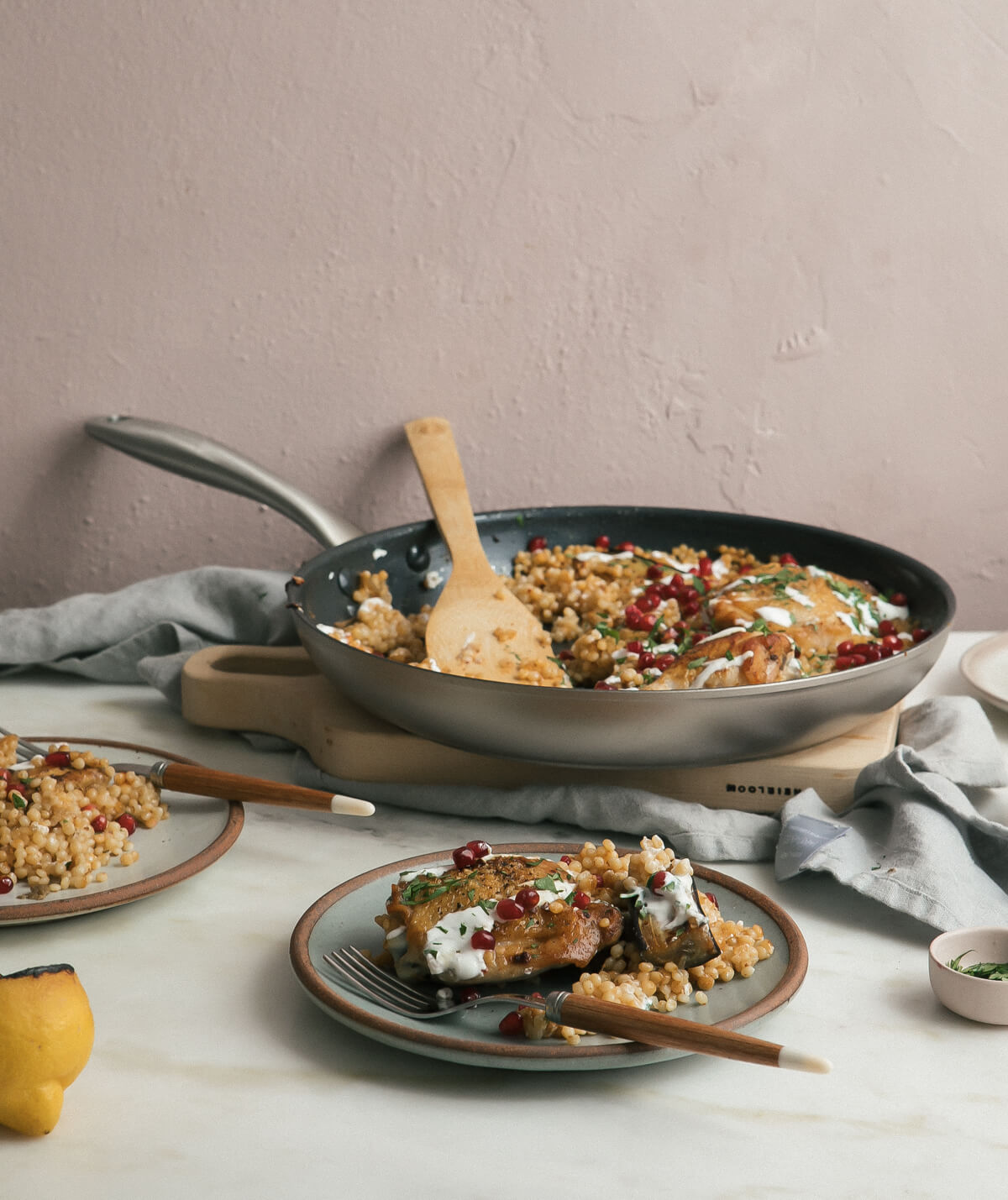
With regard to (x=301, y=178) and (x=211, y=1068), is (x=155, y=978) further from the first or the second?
(x=301, y=178)

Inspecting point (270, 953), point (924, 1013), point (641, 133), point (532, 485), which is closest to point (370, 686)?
point (270, 953)

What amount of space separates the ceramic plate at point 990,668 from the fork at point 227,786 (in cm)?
90

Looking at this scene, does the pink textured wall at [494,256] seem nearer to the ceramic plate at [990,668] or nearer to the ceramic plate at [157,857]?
the ceramic plate at [990,668]

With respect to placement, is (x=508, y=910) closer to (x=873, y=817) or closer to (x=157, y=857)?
(x=157, y=857)

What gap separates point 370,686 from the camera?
1.39m

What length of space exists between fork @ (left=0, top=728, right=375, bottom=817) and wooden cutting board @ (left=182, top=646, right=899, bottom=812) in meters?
0.17

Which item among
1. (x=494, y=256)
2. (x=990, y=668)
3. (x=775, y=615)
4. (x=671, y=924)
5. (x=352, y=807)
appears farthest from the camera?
(x=494, y=256)

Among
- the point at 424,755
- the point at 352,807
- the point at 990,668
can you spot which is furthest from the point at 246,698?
the point at 990,668

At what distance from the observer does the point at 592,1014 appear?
91cm

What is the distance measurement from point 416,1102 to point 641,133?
166 cm

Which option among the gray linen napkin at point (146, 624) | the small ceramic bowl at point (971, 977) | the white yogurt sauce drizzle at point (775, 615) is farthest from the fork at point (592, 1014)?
the gray linen napkin at point (146, 624)

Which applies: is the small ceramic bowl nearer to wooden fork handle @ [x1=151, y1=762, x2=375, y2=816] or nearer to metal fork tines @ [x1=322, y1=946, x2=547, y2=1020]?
metal fork tines @ [x1=322, y1=946, x2=547, y2=1020]

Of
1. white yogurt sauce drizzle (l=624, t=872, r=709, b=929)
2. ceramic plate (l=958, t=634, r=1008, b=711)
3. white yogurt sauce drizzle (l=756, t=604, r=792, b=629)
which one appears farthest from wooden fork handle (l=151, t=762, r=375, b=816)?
ceramic plate (l=958, t=634, r=1008, b=711)

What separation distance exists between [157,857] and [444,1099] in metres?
0.44
